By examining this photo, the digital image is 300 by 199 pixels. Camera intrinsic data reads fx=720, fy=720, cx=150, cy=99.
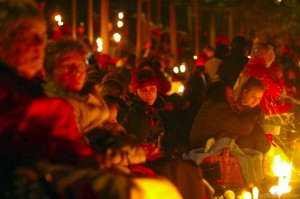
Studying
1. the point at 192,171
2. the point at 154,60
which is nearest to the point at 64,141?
the point at 192,171

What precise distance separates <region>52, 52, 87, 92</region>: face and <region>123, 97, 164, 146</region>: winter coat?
9.26ft

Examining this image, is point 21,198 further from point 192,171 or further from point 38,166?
point 192,171

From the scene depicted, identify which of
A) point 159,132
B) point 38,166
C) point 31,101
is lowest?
point 159,132

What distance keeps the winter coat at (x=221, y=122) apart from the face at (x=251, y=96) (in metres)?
0.12

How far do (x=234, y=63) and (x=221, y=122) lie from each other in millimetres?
4080

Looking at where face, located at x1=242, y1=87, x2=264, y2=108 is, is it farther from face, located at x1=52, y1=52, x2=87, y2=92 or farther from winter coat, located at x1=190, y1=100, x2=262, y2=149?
face, located at x1=52, y1=52, x2=87, y2=92

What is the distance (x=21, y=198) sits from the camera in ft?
13.2

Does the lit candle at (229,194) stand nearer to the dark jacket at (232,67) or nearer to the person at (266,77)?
the person at (266,77)

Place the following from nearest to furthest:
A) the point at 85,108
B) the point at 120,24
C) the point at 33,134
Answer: the point at 33,134, the point at 85,108, the point at 120,24

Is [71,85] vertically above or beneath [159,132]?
above

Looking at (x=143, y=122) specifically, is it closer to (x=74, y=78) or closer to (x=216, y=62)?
(x=74, y=78)

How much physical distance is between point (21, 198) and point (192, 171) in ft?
6.16

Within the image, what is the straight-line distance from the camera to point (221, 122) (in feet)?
27.2

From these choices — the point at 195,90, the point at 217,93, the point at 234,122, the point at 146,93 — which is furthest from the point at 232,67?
the point at 234,122
